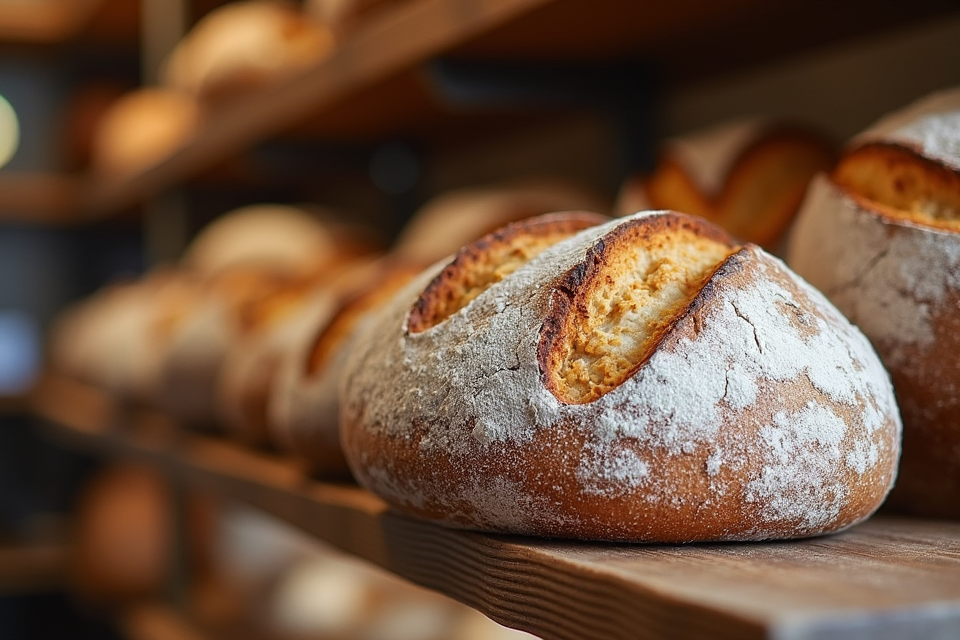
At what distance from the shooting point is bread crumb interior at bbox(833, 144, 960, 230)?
849mm

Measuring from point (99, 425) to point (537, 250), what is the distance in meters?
1.92

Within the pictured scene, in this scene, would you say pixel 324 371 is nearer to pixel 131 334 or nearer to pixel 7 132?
pixel 131 334

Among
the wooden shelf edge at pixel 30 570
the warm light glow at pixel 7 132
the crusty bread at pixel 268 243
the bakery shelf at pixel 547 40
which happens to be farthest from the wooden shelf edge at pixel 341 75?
the warm light glow at pixel 7 132

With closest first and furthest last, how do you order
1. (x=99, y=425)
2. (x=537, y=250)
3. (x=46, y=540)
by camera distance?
(x=537, y=250)
(x=99, y=425)
(x=46, y=540)

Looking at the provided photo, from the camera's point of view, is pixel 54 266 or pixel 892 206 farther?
pixel 54 266

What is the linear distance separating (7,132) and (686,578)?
4.27 metres

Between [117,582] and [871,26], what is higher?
[871,26]

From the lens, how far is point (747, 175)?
1.18 meters

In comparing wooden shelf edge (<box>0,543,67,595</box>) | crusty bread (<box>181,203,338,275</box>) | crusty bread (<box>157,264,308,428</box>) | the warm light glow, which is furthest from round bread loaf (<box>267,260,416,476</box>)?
the warm light glow

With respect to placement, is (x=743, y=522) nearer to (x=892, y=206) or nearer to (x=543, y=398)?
(x=543, y=398)

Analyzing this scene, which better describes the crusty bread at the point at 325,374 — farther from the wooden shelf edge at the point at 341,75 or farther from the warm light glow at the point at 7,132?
the warm light glow at the point at 7,132

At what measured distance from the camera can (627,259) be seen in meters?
0.82

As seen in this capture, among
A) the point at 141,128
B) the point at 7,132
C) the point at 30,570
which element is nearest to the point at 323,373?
the point at 141,128

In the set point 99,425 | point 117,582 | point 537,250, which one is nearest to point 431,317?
point 537,250
